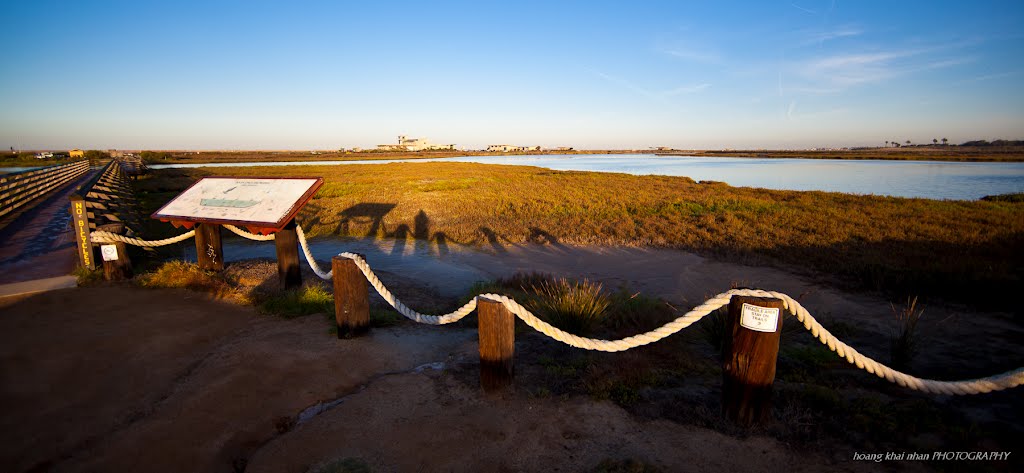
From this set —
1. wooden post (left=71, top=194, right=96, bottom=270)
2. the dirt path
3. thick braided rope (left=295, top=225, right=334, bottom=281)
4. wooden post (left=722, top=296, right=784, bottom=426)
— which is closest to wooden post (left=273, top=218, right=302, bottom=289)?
thick braided rope (left=295, top=225, right=334, bottom=281)

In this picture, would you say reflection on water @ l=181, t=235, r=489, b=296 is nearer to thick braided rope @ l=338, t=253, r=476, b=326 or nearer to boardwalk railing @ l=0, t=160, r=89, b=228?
thick braided rope @ l=338, t=253, r=476, b=326

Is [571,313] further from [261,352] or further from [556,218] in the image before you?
[556,218]

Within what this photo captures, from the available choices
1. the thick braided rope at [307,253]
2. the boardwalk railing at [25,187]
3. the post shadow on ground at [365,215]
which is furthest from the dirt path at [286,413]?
the boardwalk railing at [25,187]

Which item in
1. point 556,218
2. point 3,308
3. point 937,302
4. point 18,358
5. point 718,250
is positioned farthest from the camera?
point 556,218

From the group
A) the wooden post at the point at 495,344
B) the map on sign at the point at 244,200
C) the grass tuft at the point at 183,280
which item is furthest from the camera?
the grass tuft at the point at 183,280

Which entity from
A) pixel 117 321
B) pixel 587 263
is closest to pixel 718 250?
pixel 587 263

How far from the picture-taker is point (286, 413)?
367cm

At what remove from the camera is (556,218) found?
1686 cm

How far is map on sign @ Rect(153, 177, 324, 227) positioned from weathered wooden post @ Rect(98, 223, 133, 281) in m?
0.91

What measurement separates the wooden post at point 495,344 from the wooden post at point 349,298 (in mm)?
1777

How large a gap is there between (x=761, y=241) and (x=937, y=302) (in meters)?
4.87

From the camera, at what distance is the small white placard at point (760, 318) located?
2.99 metres

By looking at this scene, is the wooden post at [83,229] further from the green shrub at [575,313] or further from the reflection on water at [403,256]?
the green shrub at [575,313]

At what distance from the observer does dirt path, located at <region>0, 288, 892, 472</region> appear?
304 centimetres
